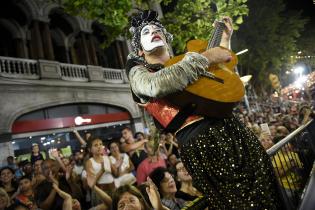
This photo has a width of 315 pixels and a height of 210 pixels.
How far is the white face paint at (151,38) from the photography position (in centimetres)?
180

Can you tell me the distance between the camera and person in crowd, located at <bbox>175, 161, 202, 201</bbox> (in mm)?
4102

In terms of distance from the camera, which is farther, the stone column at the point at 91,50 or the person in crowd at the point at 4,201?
the stone column at the point at 91,50

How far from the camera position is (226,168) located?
1573mm

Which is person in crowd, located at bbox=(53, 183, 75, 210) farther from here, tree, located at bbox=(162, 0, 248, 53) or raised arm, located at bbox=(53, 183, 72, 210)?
tree, located at bbox=(162, 0, 248, 53)

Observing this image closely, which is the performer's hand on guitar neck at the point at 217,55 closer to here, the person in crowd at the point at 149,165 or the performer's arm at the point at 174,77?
the performer's arm at the point at 174,77

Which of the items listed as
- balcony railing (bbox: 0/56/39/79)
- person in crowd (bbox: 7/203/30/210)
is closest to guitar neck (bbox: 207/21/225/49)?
person in crowd (bbox: 7/203/30/210)

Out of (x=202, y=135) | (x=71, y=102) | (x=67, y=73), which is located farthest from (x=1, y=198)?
(x=67, y=73)

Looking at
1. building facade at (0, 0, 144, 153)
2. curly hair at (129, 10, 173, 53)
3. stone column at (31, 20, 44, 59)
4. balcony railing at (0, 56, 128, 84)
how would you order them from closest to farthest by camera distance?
curly hair at (129, 10, 173, 53)
building facade at (0, 0, 144, 153)
balcony railing at (0, 56, 128, 84)
stone column at (31, 20, 44, 59)

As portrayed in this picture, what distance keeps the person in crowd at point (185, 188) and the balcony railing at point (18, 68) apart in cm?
865

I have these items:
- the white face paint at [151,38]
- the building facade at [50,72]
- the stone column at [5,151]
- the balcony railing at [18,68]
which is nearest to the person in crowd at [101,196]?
the white face paint at [151,38]

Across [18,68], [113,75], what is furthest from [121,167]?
[113,75]

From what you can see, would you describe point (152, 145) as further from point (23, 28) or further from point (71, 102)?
point (23, 28)

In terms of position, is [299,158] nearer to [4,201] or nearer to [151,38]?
[151,38]

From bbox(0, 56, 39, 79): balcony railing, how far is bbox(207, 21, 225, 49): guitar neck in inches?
408
